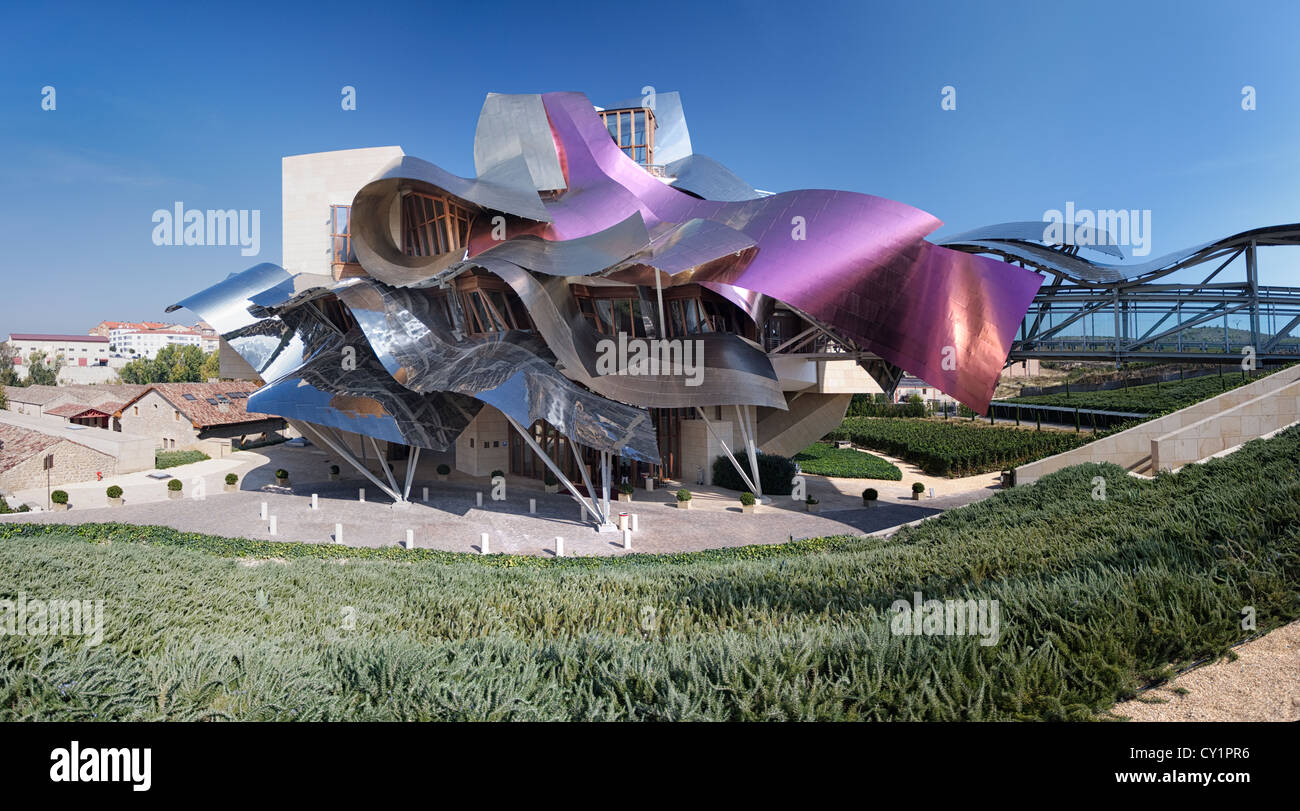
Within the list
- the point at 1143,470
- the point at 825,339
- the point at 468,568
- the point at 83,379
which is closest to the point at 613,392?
the point at 468,568

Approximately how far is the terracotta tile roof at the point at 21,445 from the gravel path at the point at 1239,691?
3964cm

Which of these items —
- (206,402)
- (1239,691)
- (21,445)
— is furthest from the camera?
(206,402)

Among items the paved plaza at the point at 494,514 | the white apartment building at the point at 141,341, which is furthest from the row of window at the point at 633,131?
the white apartment building at the point at 141,341

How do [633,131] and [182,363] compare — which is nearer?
[633,131]

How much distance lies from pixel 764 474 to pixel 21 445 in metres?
36.0

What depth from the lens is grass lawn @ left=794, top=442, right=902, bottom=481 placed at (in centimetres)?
2877

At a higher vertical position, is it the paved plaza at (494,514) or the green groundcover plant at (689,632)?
the green groundcover plant at (689,632)

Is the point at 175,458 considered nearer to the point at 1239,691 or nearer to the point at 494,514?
the point at 494,514

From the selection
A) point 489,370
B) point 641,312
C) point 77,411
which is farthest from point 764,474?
point 77,411

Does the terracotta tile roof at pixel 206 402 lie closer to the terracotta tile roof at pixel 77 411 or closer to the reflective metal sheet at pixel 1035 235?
the terracotta tile roof at pixel 77 411

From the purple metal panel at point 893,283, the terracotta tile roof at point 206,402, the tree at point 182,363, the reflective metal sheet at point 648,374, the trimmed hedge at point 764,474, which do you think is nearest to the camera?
the purple metal panel at point 893,283

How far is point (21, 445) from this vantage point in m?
28.4

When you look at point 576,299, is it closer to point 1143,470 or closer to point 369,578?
point 369,578

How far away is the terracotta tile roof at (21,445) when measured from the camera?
1059 inches
